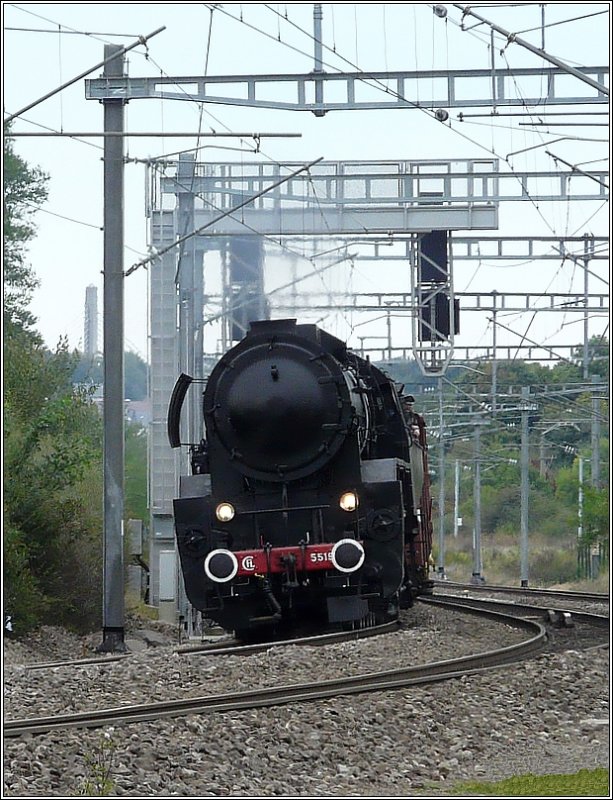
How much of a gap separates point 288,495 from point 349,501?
2.12ft

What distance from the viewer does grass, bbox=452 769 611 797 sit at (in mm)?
7547

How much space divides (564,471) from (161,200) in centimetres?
2439

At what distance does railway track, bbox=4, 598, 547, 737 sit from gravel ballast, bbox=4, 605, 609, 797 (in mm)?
172

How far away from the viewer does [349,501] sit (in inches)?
492

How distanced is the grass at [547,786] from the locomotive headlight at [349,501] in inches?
182

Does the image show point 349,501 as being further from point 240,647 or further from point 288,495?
point 240,647

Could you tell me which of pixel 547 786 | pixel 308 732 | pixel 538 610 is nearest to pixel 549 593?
pixel 538 610

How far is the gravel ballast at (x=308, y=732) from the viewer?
7.65 m

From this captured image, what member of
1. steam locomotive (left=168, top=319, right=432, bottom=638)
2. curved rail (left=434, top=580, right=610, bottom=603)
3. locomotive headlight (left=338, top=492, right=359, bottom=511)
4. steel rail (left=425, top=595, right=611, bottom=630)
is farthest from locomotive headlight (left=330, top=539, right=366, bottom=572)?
curved rail (left=434, top=580, right=610, bottom=603)

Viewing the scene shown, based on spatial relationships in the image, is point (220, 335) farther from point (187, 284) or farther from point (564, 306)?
point (564, 306)

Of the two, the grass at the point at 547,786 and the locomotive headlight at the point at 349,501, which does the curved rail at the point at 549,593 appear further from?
the grass at the point at 547,786

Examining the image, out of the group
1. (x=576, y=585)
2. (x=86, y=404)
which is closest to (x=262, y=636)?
(x=86, y=404)

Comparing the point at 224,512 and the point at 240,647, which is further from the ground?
the point at 224,512

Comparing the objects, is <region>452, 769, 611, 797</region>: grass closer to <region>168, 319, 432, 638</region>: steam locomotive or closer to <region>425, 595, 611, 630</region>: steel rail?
<region>168, 319, 432, 638</region>: steam locomotive
